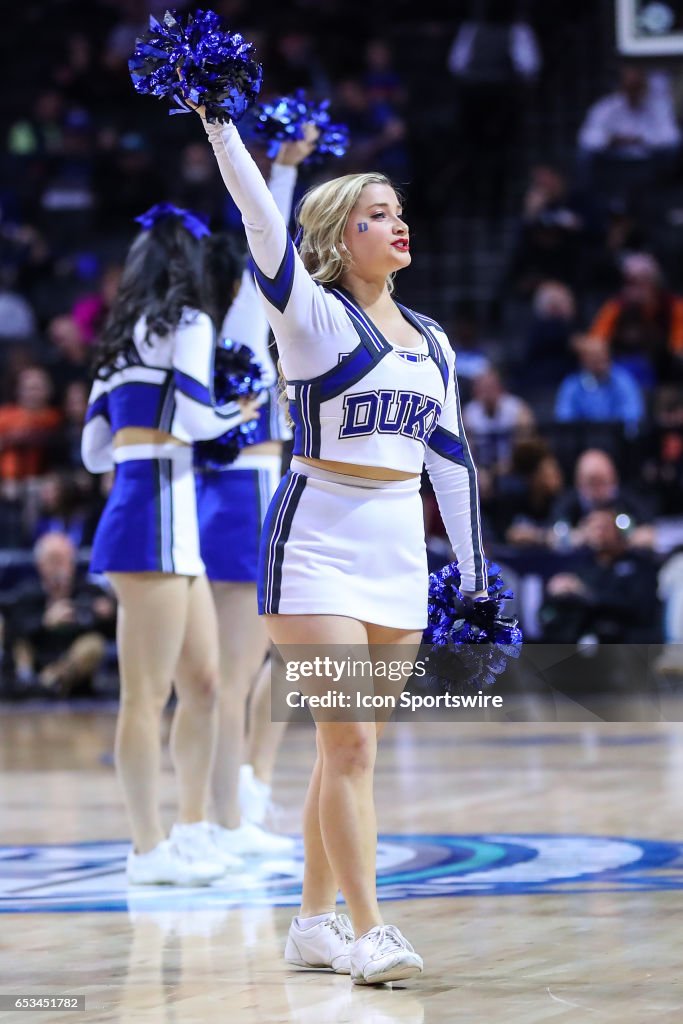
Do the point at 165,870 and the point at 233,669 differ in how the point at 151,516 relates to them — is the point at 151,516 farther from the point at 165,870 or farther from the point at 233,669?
the point at 165,870

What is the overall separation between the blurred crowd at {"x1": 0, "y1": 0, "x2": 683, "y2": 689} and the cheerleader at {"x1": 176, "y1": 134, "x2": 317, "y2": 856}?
13.2 ft

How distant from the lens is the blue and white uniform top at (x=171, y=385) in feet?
16.8

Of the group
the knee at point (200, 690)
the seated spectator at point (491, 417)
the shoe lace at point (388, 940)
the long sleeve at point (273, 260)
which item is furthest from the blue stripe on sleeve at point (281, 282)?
the seated spectator at point (491, 417)

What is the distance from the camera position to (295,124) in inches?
209

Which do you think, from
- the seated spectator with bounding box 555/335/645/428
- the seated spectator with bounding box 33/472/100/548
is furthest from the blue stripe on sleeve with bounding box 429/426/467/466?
the seated spectator with bounding box 555/335/645/428

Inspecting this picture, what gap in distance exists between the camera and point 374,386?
12.3ft

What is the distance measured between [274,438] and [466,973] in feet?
7.90

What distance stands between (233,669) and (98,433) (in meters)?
0.92

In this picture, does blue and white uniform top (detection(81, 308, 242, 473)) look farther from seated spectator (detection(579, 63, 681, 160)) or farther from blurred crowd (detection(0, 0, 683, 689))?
seated spectator (detection(579, 63, 681, 160))

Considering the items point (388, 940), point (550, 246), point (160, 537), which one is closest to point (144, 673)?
point (160, 537)

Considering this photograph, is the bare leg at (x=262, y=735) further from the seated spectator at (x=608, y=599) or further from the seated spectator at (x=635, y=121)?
the seated spectator at (x=635, y=121)

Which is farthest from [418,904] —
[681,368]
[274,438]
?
[681,368]

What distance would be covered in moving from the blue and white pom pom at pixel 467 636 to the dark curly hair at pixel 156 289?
155 centimetres

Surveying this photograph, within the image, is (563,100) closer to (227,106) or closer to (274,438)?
(274,438)
